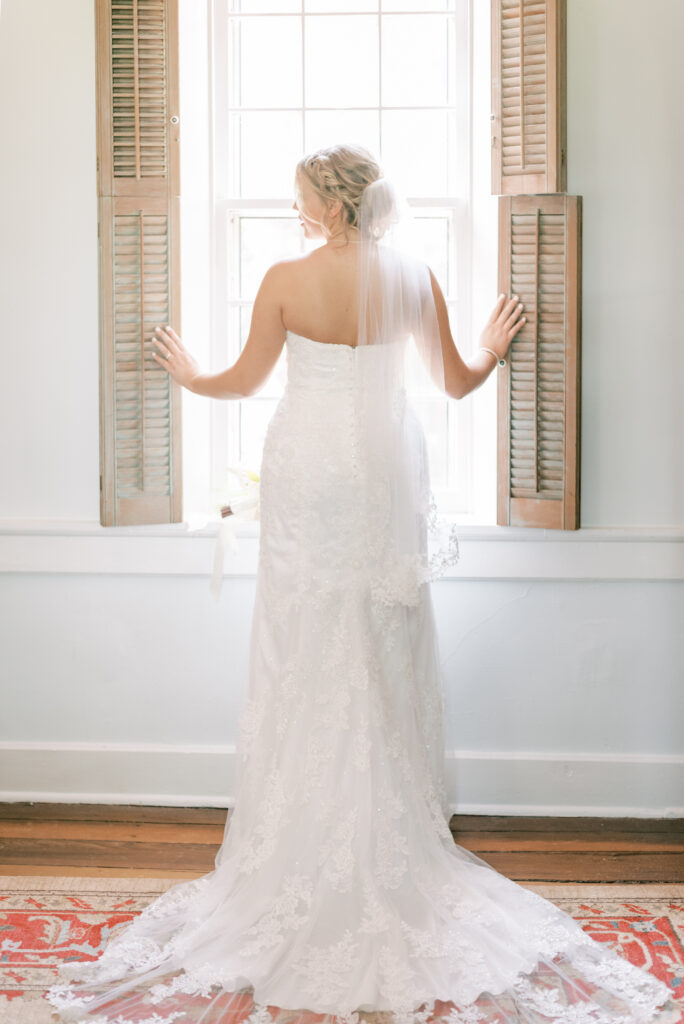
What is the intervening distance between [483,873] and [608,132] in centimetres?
219

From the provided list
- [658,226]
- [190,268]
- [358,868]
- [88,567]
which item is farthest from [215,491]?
[658,226]

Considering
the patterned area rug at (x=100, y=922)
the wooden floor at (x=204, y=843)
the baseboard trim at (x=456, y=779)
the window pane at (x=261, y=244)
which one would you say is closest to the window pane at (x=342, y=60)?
the window pane at (x=261, y=244)

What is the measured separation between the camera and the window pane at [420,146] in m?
3.46

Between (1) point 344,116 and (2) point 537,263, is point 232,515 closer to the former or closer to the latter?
(2) point 537,263

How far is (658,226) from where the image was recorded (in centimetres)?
314

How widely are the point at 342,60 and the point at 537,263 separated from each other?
1047 millimetres

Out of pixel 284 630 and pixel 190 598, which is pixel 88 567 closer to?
pixel 190 598

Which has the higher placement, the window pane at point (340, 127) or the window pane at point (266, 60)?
the window pane at point (266, 60)

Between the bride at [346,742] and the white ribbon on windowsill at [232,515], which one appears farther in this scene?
the white ribbon on windowsill at [232,515]

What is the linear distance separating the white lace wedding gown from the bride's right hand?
594mm

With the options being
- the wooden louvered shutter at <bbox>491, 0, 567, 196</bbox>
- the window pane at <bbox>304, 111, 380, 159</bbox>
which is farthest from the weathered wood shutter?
the window pane at <bbox>304, 111, 380, 159</bbox>

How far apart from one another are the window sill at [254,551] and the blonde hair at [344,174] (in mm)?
1161

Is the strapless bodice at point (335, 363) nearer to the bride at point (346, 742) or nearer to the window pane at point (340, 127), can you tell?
the bride at point (346, 742)

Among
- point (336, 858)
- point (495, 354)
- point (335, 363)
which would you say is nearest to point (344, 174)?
point (335, 363)
